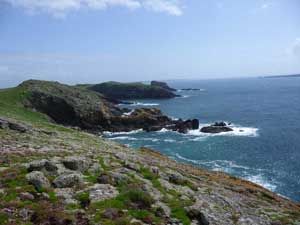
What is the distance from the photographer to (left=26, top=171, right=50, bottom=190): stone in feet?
60.6

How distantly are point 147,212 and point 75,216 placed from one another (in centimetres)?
366

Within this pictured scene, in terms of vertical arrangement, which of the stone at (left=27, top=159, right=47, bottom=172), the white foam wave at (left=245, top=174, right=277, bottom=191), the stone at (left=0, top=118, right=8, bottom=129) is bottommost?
the white foam wave at (left=245, top=174, right=277, bottom=191)

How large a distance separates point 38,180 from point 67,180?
159 centimetres

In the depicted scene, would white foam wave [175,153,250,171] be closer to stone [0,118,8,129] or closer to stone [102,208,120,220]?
stone [0,118,8,129]

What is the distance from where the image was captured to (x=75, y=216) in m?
16.0

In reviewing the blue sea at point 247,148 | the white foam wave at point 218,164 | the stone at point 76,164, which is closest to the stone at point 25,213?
the stone at point 76,164

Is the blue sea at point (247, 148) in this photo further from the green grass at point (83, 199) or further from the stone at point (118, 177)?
the green grass at point (83, 199)

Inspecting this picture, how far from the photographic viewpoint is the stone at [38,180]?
18467mm

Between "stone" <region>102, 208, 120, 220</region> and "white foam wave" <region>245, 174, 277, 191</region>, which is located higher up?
"stone" <region>102, 208, 120, 220</region>

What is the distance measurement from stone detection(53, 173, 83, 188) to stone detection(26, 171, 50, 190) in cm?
52

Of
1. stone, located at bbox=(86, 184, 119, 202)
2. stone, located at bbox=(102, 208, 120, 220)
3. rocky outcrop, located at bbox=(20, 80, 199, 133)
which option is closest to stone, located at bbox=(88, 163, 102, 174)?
stone, located at bbox=(86, 184, 119, 202)

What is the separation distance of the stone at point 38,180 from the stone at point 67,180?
52 cm

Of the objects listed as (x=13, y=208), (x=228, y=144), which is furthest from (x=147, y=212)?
(x=228, y=144)

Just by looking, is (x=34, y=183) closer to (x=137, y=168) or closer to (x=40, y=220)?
(x=40, y=220)
